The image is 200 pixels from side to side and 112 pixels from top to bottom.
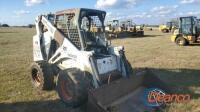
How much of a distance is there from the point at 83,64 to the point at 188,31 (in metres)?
19.3

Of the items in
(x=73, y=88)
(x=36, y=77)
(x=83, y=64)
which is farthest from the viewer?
(x=36, y=77)

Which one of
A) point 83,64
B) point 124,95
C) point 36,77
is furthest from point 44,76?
point 124,95

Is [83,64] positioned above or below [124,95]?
above

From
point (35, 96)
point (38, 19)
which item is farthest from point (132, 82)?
point (38, 19)

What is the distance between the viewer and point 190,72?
462 inches

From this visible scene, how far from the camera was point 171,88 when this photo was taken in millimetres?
8594

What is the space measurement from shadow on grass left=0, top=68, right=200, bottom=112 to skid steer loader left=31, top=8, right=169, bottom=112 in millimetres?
364

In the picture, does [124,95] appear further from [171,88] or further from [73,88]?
[171,88]

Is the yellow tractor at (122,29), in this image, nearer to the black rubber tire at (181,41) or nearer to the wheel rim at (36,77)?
the black rubber tire at (181,41)

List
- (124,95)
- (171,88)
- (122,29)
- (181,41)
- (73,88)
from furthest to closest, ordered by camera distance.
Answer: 1. (122,29)
2. (181,41)
3. (171,88)
4. (124,95)
5. (73,88)

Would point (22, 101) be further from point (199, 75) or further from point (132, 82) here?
point (199, 75)

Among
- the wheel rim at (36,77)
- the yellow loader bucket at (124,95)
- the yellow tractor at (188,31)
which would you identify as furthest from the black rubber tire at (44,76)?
the yellow tractor at (188,31)

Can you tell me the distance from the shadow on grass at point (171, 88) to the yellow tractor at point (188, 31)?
1355cm

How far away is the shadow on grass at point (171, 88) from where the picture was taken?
7726mm
